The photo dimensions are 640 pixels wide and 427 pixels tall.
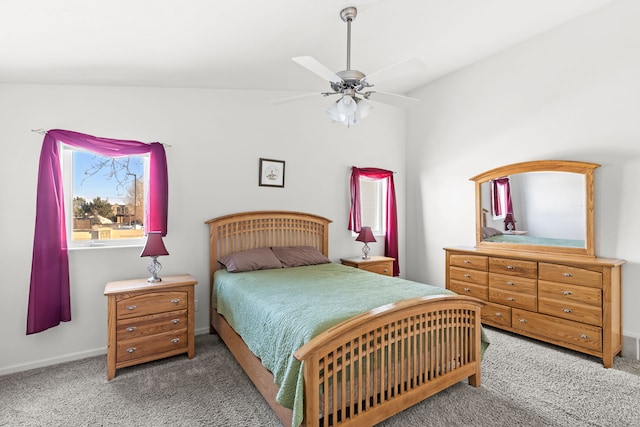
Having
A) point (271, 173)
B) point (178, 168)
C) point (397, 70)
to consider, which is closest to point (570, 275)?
point (397, 70)

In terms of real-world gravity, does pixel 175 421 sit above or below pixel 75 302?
below

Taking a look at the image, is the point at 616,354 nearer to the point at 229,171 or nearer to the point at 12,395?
the point at 229,171

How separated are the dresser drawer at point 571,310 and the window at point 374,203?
2.36 metres

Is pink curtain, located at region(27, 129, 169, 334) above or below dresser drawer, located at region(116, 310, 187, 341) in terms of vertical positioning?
above

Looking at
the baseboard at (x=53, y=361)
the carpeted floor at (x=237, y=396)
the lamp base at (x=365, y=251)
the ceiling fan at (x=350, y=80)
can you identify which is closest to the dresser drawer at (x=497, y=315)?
the carpeted floor at (x=237, y=396)

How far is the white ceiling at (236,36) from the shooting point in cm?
192

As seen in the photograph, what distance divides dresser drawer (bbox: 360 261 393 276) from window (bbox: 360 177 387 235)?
679 millimetres

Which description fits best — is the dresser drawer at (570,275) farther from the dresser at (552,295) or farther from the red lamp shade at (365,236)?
the red lamp shade at (365,236)

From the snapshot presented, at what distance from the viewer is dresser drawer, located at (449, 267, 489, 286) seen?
3.63 metres

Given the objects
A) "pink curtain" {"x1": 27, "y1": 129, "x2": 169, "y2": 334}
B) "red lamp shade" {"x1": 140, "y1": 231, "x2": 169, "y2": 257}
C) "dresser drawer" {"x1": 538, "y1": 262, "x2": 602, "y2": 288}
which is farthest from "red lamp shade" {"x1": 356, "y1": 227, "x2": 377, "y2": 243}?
"pink curtain" {"x1": 27, "y1": 129, "x2": 169, "y2": 334}

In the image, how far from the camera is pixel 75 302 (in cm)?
294

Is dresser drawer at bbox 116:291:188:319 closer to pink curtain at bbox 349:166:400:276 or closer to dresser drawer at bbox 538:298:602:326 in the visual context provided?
pink curtain at bbox 349:166:400:276

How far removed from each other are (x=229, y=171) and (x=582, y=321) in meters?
3.79

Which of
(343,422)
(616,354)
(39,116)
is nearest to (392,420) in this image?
(343,422)
